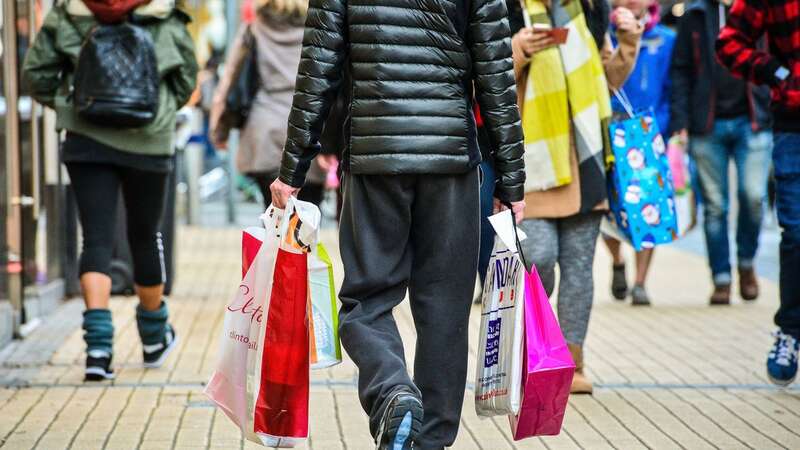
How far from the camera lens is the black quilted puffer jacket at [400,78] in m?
4.18

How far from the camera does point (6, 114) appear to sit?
7.28 meters

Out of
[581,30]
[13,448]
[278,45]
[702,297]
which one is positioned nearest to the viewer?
[13,448]

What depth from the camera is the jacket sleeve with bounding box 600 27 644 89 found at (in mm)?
5930

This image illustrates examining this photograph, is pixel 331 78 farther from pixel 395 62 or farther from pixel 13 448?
pixel 13 448

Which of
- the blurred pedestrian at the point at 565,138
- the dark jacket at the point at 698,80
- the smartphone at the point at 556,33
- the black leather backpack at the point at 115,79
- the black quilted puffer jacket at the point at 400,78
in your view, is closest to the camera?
the black quilted puffer jacket at the point at 400,78

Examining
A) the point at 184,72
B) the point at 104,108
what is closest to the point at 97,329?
the point at 104,108

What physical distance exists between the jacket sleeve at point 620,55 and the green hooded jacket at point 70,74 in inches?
70.8

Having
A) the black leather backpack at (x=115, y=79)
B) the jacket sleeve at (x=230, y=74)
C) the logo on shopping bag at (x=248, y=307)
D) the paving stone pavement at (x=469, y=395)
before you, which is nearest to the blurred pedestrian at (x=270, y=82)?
the jacket sleeve at (x=230, y=74)

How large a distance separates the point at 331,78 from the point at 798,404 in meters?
2.62

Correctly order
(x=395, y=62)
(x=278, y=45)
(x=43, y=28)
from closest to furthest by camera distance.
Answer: (x=395, y=62) < (x=43, y=28) < (x=278, y=45)

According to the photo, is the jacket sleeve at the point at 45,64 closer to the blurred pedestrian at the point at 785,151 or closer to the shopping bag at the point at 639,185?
the shopping bag at the point at 639,185

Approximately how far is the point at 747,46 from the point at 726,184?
3137 mm

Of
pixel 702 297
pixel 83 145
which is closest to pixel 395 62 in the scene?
pixel 83 145

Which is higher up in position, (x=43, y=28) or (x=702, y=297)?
(x=43, y=28)
